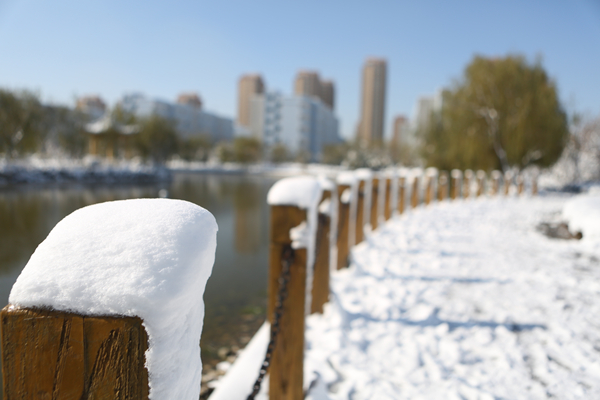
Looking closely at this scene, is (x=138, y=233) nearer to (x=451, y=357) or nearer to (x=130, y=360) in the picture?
(x=130, y=360)

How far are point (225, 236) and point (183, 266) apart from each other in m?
7.14

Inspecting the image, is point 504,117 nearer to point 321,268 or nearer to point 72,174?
point 321,268

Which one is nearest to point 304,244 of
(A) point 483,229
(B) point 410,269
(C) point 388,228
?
(B) point 410,269

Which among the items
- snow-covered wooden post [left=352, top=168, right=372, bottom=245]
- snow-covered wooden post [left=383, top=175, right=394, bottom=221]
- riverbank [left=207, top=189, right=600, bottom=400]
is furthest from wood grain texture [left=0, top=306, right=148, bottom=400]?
snow-covered wooden post [left=383, top=175, right=394, bottom=221]

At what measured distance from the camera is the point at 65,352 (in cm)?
64

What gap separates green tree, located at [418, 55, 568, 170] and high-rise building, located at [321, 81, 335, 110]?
13957 centimetres

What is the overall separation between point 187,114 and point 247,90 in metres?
48.6

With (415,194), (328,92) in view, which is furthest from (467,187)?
(328,92)

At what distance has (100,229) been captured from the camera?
0.75m

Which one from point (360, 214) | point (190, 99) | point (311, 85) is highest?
point (311, 85)

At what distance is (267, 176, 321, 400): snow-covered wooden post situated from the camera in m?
1.87

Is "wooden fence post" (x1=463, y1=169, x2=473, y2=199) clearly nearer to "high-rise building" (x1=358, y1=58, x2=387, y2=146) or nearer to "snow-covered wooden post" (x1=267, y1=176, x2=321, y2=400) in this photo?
"snow-covered wooden post" (x1=267, y1=176, x2=321, y2=400)

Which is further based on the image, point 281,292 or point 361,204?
point 361,204

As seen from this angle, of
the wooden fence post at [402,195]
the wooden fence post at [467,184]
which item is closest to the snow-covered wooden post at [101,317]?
the wooden fence post at [402,195]
